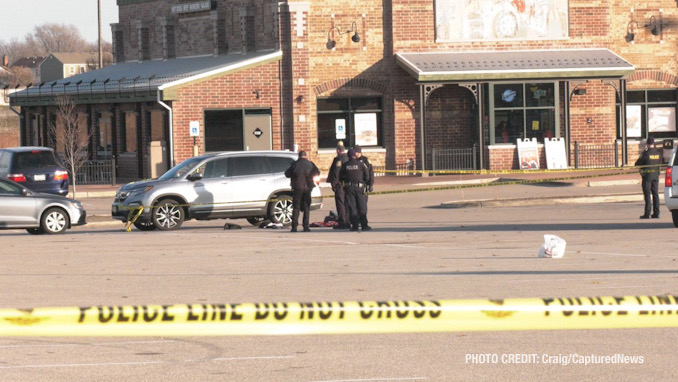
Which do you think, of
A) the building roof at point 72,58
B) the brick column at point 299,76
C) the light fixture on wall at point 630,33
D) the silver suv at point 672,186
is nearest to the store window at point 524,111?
the light fixture on wall at point 630,33

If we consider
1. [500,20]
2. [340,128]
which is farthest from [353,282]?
[500,20]

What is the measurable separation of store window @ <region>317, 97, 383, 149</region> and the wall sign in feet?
24.7

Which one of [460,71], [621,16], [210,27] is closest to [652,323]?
[460,71]

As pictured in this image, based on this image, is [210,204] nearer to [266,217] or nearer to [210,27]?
[266,217]

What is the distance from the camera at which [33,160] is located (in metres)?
30.8

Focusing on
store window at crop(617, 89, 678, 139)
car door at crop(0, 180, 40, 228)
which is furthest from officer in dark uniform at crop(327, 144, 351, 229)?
store window at crop(617, 89, 678, 139)

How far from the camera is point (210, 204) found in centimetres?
2486

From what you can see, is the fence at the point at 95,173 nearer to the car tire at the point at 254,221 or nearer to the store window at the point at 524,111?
the store window at the point at 524,111

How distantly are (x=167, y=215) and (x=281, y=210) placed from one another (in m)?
2.38

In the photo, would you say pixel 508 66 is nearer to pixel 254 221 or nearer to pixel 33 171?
pixel 254 221

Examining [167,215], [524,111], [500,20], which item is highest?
[500,20]

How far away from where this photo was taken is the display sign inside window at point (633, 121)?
42656 millimetres

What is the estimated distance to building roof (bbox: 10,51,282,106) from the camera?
39.8 meters

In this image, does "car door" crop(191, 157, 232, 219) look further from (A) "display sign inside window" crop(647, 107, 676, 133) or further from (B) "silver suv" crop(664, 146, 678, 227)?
(A) "display sign inside window" crop(647, 107, 676, 133)
